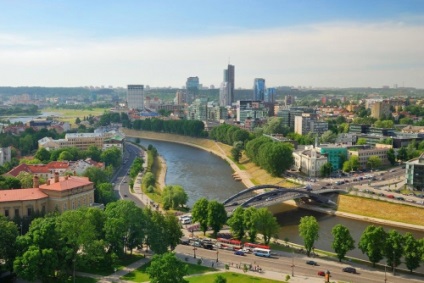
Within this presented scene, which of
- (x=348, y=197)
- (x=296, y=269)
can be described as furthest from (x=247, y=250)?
(x=348, y=197)

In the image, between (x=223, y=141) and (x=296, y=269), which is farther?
(x=223, y=141)

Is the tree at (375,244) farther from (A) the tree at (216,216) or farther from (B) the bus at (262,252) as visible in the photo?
(A) the tree at (216,216)

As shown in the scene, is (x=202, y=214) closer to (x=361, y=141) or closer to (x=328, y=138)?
(x=361, y=141)

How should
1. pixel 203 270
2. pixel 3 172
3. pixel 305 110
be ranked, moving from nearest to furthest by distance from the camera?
1. pixel 203 270
2. pixel 3 172
3. pixel 305 110

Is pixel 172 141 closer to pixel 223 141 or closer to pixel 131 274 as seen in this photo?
pixel 223 141

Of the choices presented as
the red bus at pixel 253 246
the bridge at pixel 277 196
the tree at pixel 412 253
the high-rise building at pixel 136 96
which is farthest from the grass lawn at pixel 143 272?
the high-rise building at pixel 136 96

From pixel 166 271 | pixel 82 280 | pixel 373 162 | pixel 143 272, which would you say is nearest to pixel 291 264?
pixel 143 272
